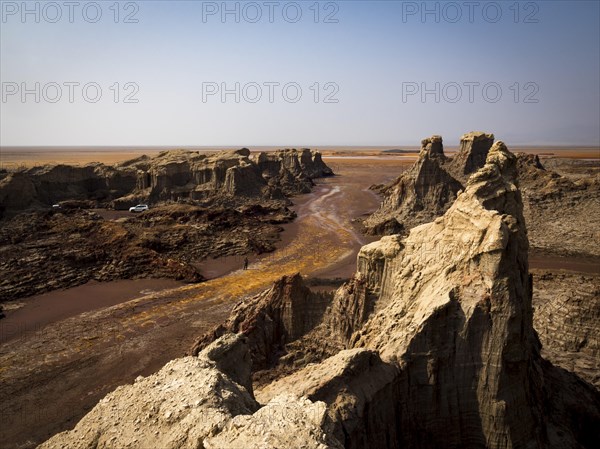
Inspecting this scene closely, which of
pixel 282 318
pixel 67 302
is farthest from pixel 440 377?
pixel 67 302

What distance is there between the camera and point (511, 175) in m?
12.4

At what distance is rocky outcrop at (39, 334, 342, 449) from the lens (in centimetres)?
459

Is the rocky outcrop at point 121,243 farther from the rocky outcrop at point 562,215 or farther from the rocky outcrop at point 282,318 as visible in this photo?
the rocky outcrop at point 562,215

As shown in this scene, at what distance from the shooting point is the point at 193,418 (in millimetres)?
5219

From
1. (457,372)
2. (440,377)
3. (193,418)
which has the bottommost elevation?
(440,377)

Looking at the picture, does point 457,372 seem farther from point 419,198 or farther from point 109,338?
point 419,198

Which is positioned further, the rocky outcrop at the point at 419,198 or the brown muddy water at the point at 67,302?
the rocky outcrop at the point at 419,198

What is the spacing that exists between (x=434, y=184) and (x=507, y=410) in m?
32.5

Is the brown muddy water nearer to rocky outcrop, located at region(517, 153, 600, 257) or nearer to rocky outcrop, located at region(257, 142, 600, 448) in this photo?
rocky outcrop, located at region(257, 142, 600, 448)

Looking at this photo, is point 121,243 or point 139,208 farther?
point 139,208

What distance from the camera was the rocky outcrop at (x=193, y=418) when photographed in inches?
181

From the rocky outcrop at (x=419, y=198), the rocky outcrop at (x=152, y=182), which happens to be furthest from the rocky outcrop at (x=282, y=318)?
the rocky outcrop at (x=152, y=182)

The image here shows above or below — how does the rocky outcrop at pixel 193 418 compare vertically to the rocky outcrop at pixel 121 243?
above

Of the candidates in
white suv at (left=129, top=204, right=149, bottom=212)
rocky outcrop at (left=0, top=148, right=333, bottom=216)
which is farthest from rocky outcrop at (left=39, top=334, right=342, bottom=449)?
rocky outcrop at (left=0, top=148, right=333, bottom=216)
